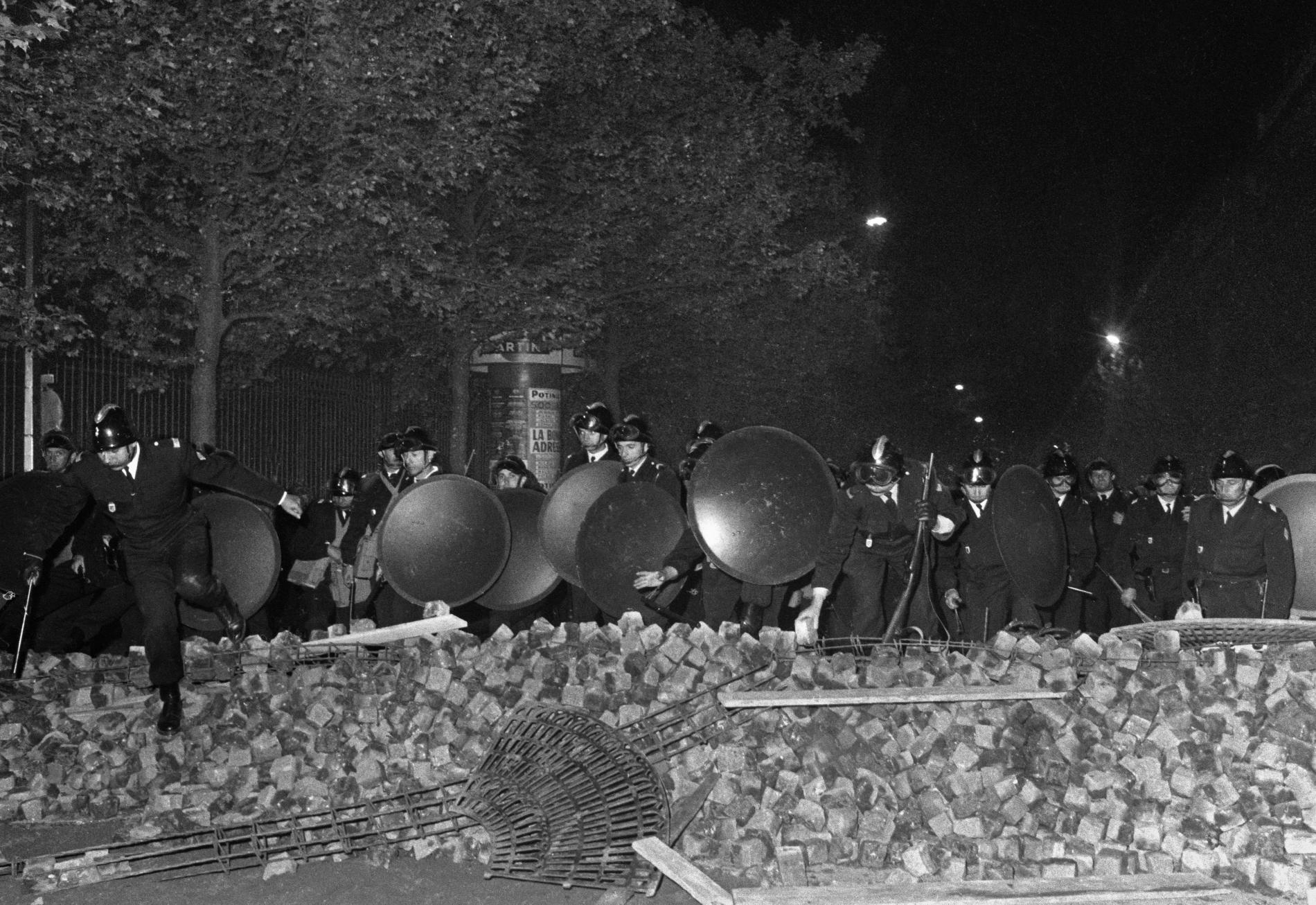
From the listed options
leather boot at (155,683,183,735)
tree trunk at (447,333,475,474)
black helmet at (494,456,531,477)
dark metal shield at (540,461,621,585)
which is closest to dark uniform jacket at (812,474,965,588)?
dark metal shield at (540,461,621,585)

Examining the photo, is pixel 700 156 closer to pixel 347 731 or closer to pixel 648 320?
pixel 648 320

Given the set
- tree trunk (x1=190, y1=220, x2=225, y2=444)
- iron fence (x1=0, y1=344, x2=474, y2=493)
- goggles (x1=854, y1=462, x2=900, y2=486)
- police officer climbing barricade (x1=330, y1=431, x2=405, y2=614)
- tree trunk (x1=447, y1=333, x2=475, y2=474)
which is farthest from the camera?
tree trunk (x1=447, y1=333, x2=475, y2=474)

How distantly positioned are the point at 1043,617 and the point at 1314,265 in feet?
50.8

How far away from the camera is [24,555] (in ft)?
27.5

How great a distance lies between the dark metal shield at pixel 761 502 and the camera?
7293mm

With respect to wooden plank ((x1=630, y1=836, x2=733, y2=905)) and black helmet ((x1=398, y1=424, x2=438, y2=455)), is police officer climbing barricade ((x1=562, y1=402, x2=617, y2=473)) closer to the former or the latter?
black helmet ((x1=398, y1=424, x2=438, y2=455))

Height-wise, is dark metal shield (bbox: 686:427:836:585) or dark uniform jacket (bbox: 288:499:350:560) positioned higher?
dark metal shield (bbox: 686:427:836:585)

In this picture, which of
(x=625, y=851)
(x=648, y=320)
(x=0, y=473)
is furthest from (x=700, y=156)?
(x=625, y=851)

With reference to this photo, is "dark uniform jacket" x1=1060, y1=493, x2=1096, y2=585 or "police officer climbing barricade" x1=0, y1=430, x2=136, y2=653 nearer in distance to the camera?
"police officer climbing barricade" x1=0, y1=430, x2=136, y2=653

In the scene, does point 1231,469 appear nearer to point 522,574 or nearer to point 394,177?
point 522,574

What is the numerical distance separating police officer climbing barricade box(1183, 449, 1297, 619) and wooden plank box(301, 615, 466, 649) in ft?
14.5

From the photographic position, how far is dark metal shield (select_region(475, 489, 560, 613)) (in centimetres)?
920

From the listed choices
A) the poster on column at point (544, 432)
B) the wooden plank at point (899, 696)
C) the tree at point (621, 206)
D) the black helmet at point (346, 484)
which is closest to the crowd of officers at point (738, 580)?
the black helmet at point (346, 484)

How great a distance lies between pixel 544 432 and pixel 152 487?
11.9 m
